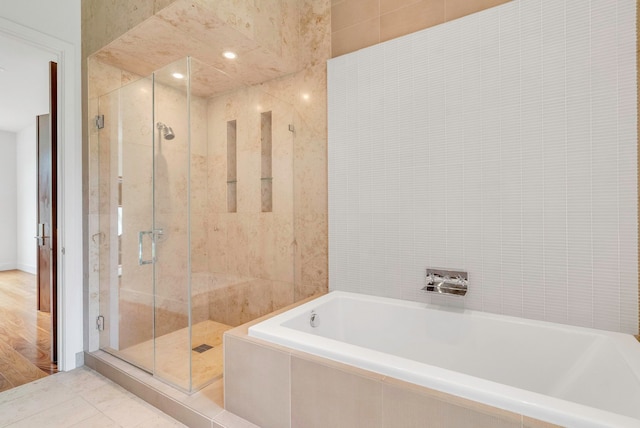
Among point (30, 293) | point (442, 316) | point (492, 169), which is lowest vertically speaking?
point (30, 293)

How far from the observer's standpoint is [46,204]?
3820 millimetres

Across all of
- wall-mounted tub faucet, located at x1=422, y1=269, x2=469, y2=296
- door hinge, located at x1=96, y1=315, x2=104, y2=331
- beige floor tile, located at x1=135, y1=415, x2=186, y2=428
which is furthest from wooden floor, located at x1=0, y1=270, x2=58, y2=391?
wall-mounted tub faucet, located at x1=422, y1=269, x2=469, y2=296

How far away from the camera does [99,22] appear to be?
2143mm

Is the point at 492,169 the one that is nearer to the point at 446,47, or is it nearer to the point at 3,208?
the point at 446,47

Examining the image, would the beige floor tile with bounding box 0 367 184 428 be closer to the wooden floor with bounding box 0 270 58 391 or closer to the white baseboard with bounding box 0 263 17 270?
the wooden floor with bounding box 0 270 58 391

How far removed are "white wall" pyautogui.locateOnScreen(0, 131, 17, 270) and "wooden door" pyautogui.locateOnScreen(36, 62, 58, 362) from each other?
2.83 meters

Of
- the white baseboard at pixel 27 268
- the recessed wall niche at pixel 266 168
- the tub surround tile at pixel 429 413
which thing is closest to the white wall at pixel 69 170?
the recessed wall niche at pixel 266 168

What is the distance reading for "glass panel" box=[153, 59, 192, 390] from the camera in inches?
77.0

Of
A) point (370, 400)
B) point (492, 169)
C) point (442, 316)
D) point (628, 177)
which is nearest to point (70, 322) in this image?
point (370, 400)

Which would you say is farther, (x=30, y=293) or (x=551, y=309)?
(x=30, y=293)

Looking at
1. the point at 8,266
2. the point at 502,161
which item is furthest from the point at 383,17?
the point at 8,266

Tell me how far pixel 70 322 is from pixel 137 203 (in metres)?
0.99

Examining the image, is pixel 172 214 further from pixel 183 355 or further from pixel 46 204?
pixel 46 204

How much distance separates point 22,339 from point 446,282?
11.7ft
